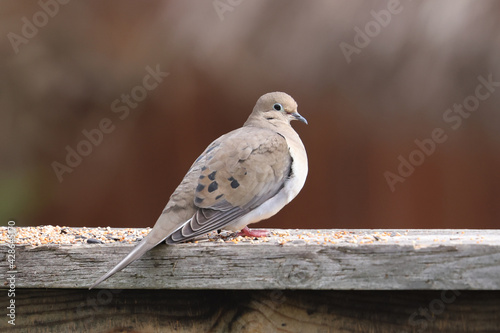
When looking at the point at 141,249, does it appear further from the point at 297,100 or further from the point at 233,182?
the point at 297,100

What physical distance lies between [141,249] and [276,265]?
17.0 inches

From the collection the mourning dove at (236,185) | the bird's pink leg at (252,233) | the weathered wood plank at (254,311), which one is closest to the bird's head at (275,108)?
the mourning dove at (236,185)

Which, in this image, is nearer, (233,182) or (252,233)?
(233,182)

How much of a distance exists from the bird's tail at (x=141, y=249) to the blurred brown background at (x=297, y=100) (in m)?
2.96

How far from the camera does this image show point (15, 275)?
252cm

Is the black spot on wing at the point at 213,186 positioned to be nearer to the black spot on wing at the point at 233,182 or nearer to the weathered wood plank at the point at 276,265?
the black spot on wing at the point at 233,182

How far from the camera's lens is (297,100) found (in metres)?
5.41

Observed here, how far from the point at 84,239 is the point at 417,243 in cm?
130

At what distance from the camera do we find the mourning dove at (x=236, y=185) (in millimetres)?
2801

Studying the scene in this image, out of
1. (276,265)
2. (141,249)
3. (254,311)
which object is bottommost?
(254,311)

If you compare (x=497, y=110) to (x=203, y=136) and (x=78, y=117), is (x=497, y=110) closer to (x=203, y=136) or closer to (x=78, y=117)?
(x=203, y=136)

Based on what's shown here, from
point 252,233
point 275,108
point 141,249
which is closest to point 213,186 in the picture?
point 252,233

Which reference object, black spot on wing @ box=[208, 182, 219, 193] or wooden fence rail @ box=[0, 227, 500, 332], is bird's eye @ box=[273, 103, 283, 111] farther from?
wooden fence rail @ box=[0, 227, 500, 332]

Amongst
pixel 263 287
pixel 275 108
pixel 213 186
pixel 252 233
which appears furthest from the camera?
pixel 275 108
